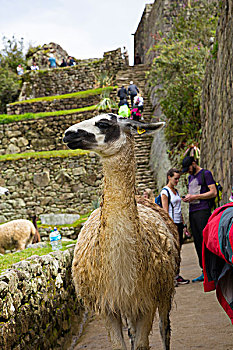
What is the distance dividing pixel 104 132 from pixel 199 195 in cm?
257

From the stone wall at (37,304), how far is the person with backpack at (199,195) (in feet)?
5.39

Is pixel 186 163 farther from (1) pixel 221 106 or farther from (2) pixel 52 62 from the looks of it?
(2) pixel 52 62

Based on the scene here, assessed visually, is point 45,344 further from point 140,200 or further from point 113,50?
point 113,50

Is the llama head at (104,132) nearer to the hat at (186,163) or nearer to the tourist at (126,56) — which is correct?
the hat at (186,163)

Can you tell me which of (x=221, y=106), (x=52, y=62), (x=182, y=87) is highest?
(x=52, y=62)

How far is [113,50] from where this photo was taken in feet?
73.6

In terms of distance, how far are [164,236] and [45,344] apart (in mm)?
1450

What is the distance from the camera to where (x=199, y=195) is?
484 cm

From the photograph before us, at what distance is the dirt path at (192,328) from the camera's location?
347cm

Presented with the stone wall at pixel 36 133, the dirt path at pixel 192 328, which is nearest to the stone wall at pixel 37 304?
the dirt path at pixel 192 328

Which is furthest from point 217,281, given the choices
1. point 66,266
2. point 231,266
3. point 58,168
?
point 58,168

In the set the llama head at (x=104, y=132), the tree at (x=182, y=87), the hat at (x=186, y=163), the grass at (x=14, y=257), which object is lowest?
the grass at (x=14, y=257)

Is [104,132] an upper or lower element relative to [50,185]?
upper

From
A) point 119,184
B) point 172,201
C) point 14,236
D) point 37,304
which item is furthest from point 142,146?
point 119,184
